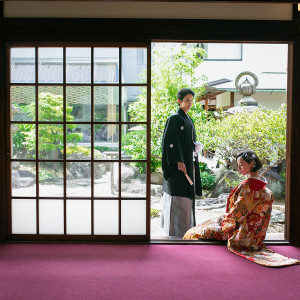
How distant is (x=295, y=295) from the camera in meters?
2.45

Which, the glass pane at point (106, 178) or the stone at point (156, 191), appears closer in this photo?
the glass pane at point (106, 178)

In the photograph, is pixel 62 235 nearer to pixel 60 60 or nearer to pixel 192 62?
pixel 60 60

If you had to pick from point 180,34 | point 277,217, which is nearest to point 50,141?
point 180,34

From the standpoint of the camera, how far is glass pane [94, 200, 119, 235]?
3.62m

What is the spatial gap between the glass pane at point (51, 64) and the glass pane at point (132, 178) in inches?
42.0

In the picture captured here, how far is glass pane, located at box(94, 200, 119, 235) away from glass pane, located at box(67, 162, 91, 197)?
0.57 ft

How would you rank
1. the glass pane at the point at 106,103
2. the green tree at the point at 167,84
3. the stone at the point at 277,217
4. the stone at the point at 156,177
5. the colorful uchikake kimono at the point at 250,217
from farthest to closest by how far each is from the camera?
the stone at the point at 156,177 < the green tree at the point at 167,84 < the stone at the point at 277,217 < the glass pane at the point at 106,103 < the colorful uchikake kimono at the point at 250,217

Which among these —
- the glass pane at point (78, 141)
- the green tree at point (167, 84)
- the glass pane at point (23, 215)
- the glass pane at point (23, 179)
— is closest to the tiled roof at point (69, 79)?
the glass pane at point (78, 141)

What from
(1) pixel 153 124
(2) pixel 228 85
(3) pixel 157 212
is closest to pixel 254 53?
(2) pixel 228 85

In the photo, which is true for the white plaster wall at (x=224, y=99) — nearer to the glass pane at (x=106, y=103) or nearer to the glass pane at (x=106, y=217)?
the glass pane at (x=106, y=103)

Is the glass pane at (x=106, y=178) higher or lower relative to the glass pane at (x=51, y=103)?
lower

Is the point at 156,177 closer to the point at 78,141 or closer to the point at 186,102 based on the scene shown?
the point at 186,102

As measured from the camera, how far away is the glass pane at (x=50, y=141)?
3.61 meters

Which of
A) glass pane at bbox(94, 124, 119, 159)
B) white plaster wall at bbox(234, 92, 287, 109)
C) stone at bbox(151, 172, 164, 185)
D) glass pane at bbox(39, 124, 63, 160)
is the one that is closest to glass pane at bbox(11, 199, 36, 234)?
glass pane at bbox(39, 124, 63, 160)
